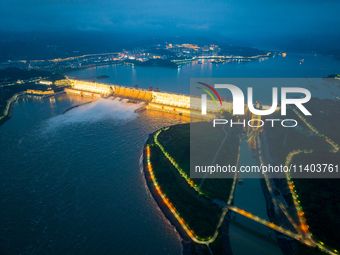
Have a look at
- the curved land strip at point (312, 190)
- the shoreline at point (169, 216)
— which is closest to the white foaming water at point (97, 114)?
the shoreline at point (169, 216)

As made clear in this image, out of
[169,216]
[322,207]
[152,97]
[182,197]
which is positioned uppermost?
[152,97]

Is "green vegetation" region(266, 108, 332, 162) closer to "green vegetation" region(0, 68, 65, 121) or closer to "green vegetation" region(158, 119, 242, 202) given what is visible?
"green vegetation" region(158, 119, 242, 202)

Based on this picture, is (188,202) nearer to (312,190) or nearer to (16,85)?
(312,190)

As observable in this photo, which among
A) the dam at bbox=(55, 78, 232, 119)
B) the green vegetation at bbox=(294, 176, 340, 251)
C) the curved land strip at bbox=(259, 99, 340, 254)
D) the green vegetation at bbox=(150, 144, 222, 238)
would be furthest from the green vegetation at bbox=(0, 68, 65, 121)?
the green vegetation at bbox=(294, 176, 340, 251)

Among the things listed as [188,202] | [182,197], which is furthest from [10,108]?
[188,202]

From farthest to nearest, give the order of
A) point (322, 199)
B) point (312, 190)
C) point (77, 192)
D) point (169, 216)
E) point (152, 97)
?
point (152, 97) < point (77, 192) < point (312, 190) < point (322, 199) < point (169, 216)

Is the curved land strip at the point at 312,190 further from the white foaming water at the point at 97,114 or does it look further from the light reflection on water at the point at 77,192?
the white foaming water at the point at 97,114

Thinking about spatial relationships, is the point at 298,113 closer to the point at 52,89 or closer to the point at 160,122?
the point at 160,122
